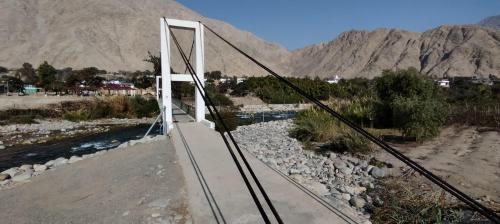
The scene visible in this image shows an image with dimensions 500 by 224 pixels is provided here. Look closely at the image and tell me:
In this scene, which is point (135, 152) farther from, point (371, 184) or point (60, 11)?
point (60, 11)

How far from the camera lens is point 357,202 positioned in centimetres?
497

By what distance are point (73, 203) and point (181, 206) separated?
2122mm

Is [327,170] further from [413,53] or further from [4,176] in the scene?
[413,53]

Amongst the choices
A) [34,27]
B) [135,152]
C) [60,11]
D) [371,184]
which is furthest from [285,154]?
[60,11]

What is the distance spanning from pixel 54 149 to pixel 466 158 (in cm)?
1465

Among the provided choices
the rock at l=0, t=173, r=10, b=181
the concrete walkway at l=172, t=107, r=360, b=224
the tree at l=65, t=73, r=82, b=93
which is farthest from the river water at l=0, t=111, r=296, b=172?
the tree at l=65, t=73, r=82, b=93

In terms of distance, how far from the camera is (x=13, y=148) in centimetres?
1580

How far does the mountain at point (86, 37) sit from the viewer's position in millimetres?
76725

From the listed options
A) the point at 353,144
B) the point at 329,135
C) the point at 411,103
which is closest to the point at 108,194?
the point at 353,144

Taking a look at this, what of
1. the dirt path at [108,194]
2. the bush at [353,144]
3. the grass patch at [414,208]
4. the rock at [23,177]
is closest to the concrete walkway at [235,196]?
the dirt path at [108,194]

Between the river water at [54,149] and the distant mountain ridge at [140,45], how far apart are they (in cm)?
6213

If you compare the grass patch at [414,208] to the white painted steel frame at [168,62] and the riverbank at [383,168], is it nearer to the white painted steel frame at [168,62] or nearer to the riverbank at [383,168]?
the riverbank at [383,168]

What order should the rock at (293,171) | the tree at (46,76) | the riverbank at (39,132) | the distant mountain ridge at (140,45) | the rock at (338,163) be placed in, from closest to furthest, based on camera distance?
the rock at (293,171) → the rock at (338,163) → the riverbank at (39,132) → the tree at (46,76) → the distant mountain ridge at (140,45)

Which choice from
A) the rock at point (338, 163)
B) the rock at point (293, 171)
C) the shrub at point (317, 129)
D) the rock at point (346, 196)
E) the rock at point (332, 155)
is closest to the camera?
the rock at point (346, 196)
